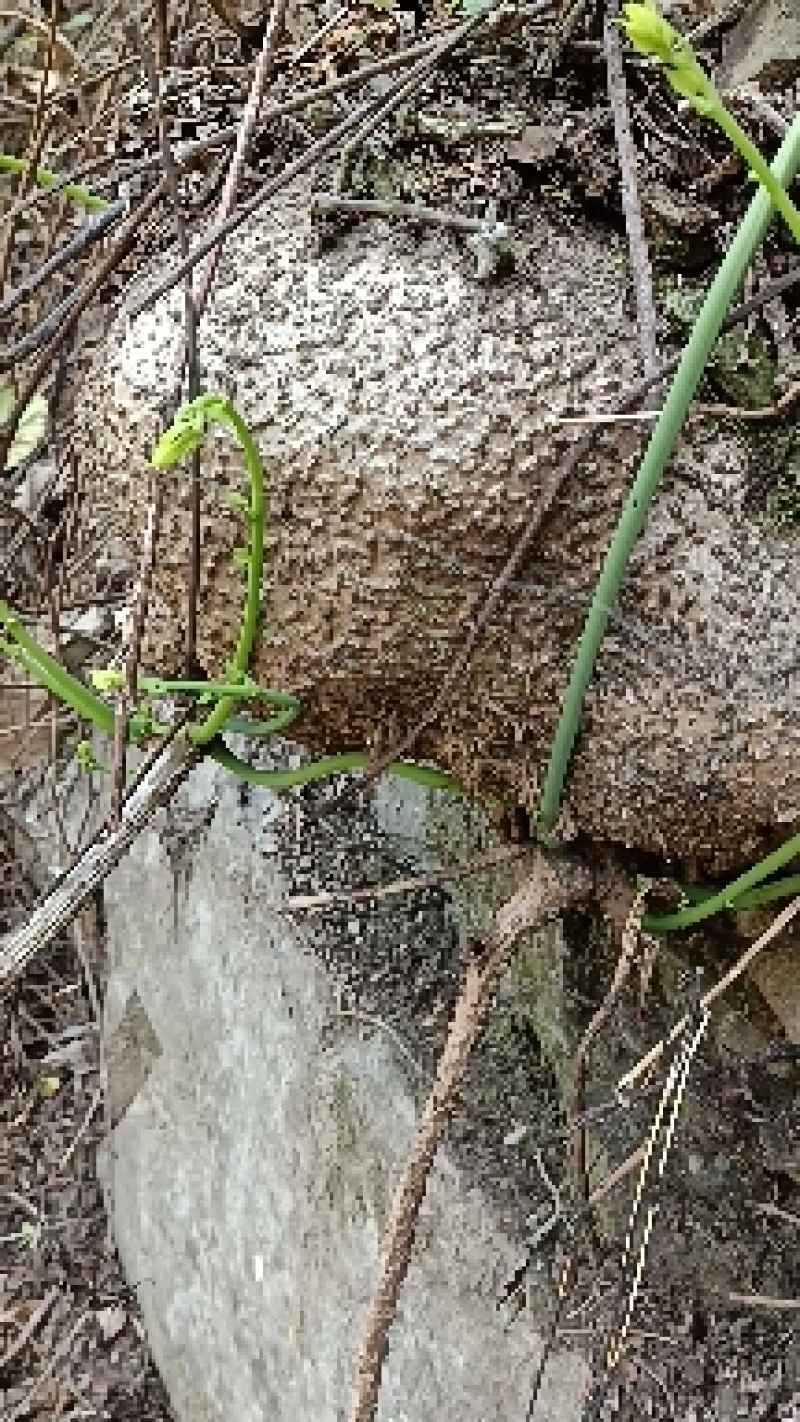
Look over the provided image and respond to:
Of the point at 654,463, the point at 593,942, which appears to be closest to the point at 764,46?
the point at 654,463

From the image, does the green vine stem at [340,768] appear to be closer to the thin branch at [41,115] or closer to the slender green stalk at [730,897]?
the slender green stalk at [730,897]

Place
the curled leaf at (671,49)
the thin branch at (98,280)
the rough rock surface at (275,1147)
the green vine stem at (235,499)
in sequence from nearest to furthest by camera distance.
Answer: the curled leaf at (671,49), the green vine stem at (235,499), the thin branch at (98,280), the rough rock surface at (275,1147)

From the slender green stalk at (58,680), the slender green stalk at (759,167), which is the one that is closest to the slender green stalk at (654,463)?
the slender green stalk at (759,167)

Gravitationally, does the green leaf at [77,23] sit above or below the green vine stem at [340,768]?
above

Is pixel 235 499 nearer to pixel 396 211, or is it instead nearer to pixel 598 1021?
pixel 396 211

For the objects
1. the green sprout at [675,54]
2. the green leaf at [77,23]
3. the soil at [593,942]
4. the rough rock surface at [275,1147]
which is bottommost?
the rough rock surface at [275,1147]

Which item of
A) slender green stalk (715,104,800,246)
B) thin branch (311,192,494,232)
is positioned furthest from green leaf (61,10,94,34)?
slender green stalk (715,104,800,246)

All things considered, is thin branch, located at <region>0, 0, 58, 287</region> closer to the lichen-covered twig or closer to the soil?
the soil
